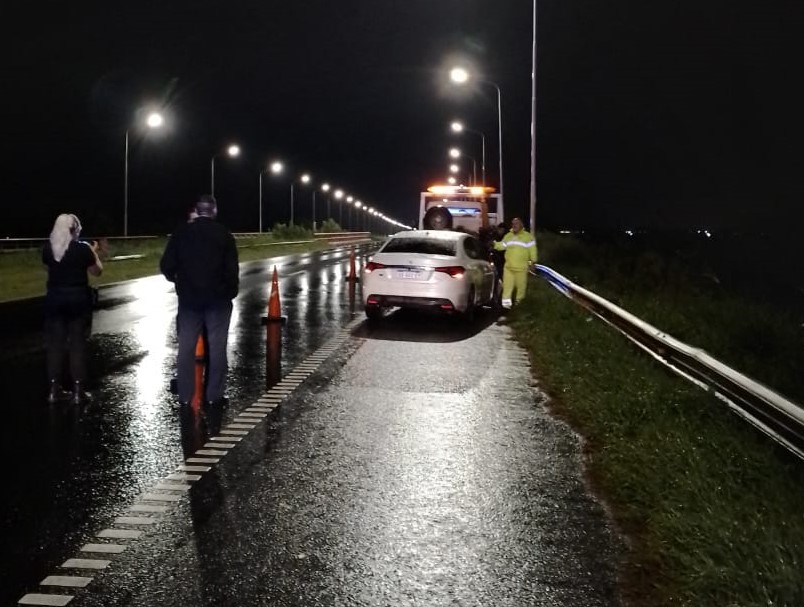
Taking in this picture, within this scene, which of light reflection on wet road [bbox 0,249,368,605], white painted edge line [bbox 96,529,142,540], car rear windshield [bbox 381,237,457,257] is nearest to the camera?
white painted edge line [bbox 96,529,142,540]

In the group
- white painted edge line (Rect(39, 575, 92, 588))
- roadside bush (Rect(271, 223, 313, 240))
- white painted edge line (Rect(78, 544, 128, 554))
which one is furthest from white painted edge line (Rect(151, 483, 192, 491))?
roadside bush (Rect(271, 223, 313, 240))

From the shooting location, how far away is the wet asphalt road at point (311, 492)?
4598 mm

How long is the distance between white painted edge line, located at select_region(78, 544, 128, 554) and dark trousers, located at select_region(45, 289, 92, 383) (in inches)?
174

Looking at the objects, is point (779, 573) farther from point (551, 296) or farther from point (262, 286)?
point (262, 286)

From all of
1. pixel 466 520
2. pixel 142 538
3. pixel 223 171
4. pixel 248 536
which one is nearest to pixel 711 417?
pixel 466 520

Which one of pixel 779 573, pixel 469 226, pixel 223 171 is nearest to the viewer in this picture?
pixel 779 573

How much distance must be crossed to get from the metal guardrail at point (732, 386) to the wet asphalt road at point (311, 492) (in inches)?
45.7

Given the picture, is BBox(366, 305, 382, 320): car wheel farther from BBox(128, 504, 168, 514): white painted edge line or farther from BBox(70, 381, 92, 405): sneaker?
BBox(128, 504, 168, 514): white painted edge line

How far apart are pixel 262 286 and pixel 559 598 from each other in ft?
73.3

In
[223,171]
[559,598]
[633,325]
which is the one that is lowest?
[559,598]

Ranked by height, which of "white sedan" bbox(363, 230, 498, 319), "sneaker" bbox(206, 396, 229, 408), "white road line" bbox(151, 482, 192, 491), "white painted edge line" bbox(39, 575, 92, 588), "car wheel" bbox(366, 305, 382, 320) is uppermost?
"white sedan" bbox(363, 230, 498, 319)

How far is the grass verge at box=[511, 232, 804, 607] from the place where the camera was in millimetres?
4426

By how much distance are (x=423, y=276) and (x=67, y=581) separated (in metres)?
11.9

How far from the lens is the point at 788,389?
902cm
